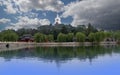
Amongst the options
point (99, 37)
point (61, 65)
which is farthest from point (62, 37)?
point (61, 65)

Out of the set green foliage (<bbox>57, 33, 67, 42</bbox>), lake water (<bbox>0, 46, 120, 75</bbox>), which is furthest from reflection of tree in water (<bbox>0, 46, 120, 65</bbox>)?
green foliage (<bbox>57, 33, 67, 42</bbox>)

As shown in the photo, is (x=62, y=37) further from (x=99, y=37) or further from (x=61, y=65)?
(x=61, y=65)

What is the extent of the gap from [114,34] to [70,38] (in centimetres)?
2474

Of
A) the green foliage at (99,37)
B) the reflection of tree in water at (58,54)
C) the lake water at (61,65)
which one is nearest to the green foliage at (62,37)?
the green foliage at (99,37)

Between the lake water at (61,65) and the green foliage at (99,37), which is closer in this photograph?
the lake water at (61,65)

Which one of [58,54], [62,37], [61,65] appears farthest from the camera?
[62,37]

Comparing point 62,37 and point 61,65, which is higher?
point 62,37

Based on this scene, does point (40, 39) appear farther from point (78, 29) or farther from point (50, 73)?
point (50, 73)

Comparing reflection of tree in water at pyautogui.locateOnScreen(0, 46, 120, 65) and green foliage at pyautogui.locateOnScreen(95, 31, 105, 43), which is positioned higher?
green foliage at pyautogui.locateOnScreen(95, 31, 105, 43)

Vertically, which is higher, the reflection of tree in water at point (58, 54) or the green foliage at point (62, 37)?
the green foliage at point (62, 37)

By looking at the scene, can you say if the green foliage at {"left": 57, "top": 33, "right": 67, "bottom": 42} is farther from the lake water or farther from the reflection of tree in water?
the lake water

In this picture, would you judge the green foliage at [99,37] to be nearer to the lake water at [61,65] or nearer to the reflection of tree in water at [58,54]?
the reflection of tree in water at [58,54]

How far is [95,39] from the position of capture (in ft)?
322

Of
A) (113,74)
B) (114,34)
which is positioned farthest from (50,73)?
(114,34)
